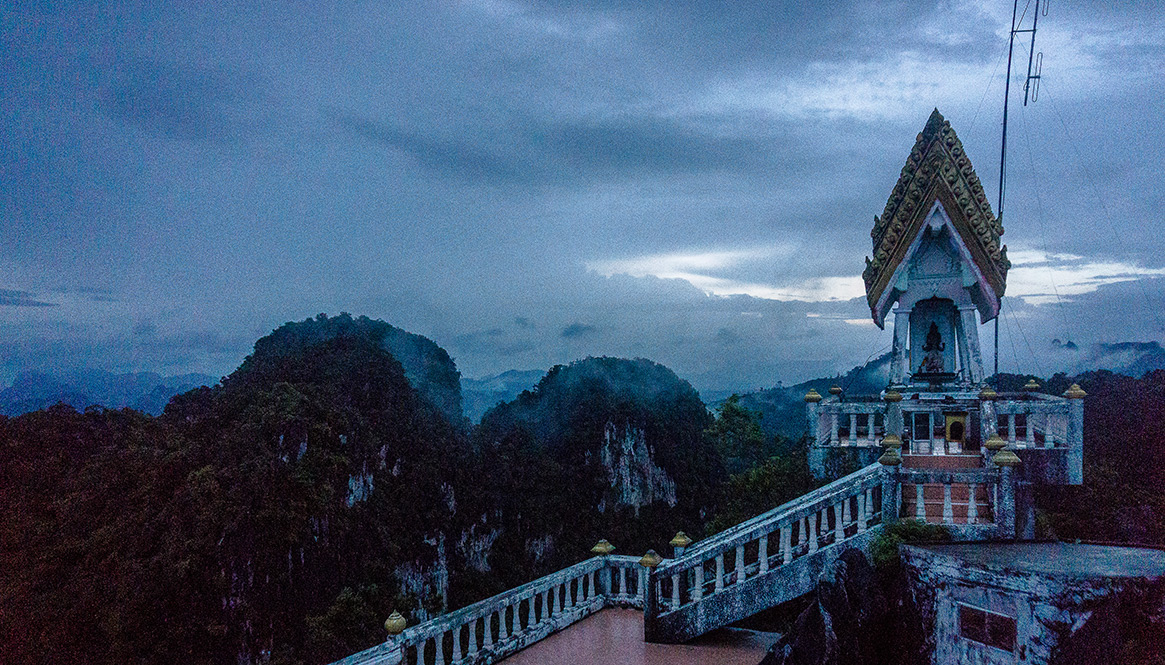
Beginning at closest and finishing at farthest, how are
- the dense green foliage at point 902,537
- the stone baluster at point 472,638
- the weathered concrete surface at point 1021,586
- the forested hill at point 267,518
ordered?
the weathered concrete surface at point 1021,586
the dense green foliage at point 902,537
the stone baluster at point 472,638
the forested hill at point 267,518

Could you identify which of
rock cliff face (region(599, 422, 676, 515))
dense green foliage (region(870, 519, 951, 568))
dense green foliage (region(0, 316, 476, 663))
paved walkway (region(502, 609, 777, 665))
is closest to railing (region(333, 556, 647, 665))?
paved walkway (region(502, 609, 777, 665))

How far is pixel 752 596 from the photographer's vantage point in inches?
332

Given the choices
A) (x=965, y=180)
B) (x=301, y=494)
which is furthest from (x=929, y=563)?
(x=301, y=494)

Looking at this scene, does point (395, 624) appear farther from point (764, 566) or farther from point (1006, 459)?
point (1006, 459)

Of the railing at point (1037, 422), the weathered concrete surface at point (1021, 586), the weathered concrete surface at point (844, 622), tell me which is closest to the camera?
the weathered concrete surface at point (1021, 586)

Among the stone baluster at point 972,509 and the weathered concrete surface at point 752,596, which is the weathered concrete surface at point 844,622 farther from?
the stone baluster at point 972,509

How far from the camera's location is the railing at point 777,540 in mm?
8109

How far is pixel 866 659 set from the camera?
7188mm

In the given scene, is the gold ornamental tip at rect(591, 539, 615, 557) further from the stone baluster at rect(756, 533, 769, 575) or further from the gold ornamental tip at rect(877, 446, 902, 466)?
the gold ornamental tip at rect(877, 446, 902, 466)

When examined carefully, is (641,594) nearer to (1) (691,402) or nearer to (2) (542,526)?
(2) (542,526)

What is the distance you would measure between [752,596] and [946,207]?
7050 millimetres

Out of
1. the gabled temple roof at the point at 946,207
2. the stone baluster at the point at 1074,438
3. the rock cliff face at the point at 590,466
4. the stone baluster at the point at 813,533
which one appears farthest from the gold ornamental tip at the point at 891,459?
the rock cliff face at the point at 590,466

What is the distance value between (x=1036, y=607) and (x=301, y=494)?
3145cm

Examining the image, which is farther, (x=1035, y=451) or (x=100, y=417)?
(x=100, y=417)
